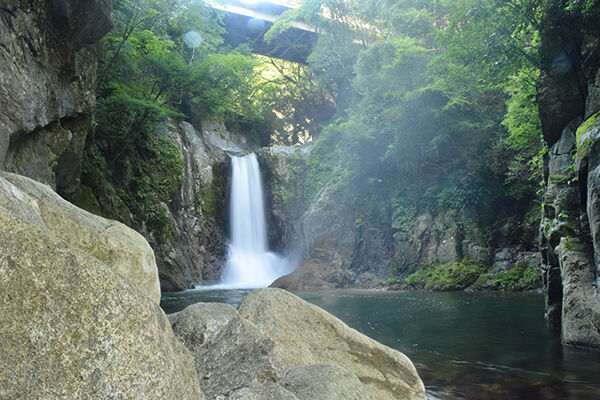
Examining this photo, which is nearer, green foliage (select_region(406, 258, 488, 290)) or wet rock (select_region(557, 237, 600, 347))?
wet rock (select_region(557, 237, 600, 347))

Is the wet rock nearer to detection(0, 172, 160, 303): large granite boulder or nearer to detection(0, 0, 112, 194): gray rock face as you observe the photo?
detection(0, 172, 160, 303): large granite boulder

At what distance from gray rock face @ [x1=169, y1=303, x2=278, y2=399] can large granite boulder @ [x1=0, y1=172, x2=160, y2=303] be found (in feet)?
1.53

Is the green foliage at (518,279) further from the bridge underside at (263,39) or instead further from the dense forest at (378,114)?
the bridge underside at (263,39)

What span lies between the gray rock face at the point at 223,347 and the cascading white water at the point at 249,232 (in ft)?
69.9

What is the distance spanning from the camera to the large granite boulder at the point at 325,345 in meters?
4.41

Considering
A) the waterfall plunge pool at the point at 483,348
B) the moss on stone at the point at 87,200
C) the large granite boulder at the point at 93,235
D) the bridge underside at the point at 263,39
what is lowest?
the waterfall plunge pool at the point at 483,348

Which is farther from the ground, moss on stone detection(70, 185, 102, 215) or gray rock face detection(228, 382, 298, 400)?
moss on stone detection(70, 185, 102, 215)

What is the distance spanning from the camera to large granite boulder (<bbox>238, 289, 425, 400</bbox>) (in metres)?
4.41

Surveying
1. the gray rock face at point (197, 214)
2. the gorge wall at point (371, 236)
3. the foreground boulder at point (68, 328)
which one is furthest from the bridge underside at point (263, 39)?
the foreground boulder at point (68, 328)

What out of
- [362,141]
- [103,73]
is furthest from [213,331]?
[362,141]

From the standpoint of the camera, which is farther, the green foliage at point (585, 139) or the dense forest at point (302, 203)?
the green foliage at point (585, 139)

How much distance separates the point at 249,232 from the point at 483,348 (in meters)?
20.4

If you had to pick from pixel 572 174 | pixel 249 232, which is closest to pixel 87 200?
pixel 249 232

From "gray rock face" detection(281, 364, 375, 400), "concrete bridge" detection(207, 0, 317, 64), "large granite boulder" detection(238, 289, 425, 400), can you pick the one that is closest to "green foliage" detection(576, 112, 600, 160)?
"large granite boulder" detection(238, 289, 425, 400)
